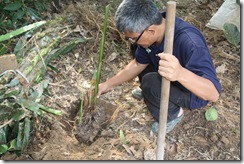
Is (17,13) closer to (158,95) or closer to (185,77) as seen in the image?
(158,95)

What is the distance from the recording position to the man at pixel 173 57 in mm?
1474

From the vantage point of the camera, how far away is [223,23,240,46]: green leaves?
94.0 inches

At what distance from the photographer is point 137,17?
163 cm

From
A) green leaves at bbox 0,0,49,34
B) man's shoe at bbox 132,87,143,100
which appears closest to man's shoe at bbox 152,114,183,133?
man's shoe at bbox 132,87,143,100

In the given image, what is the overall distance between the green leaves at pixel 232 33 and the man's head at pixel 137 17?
2.93 feet

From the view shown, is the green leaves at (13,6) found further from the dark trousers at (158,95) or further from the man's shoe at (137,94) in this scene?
the dark trousers at (158,95)

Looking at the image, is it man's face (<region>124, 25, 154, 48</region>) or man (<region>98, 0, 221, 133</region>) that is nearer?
man (<region>98, 0, 221, 133</region>)

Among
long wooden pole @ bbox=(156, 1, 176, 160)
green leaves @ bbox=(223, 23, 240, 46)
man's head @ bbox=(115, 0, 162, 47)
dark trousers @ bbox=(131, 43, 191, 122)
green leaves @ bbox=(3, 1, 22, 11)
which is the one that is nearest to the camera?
long wooden pole @ bbox=(156, 1, 176, 160)

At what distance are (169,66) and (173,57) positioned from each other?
0.12 feet

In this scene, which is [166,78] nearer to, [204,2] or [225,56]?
[225,56]

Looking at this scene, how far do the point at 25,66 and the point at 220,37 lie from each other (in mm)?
1411

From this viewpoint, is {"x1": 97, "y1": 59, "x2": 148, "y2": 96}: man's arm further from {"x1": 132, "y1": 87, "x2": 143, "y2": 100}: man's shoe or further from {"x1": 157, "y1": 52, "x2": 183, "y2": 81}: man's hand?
{"x1": 157, "y1": 52, "x2": 183, "y2": 81}: man's hand

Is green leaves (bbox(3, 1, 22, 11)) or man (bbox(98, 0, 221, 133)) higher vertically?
green leaves (bbox(3, 1, 22, 11))

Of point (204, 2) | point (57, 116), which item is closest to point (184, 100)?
point (57, 116)
